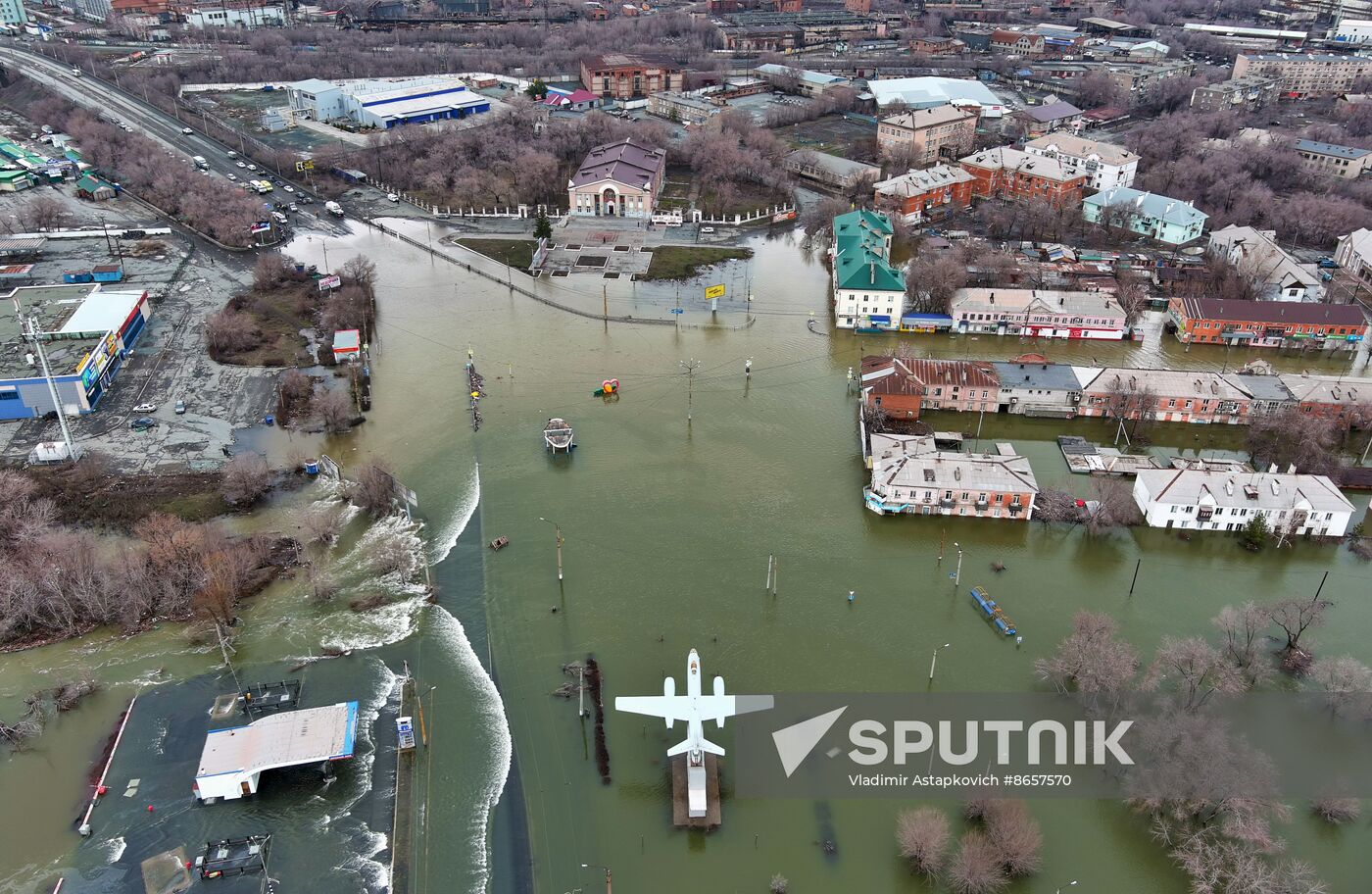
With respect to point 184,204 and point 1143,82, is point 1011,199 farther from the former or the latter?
point 184,204

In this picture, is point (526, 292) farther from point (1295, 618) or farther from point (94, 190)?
point (1295, 618)

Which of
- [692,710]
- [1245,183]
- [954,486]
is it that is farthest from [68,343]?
[1245,183]

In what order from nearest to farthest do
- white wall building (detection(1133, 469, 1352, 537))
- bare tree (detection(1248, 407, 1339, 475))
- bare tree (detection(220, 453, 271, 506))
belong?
1. white wall building (detection(1133, 469, 1352, 537))
2. bare tree (detection(220, 453, 271, 506))
3. bare tree (detection(1248, 407, 1339, 475))

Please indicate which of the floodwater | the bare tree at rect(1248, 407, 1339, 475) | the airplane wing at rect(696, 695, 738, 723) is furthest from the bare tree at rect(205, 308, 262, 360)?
the bare tree at rect(1248, 407, 1339, 475)

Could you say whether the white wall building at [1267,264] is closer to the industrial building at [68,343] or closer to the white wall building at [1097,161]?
the white wall building at [1097,161]

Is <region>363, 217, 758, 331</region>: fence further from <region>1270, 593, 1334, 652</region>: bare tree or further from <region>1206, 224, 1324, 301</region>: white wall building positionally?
<region>1206, 224, 1324, 301</region>: white wall building

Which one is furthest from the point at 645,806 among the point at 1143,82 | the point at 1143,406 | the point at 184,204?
the point at 1143,82

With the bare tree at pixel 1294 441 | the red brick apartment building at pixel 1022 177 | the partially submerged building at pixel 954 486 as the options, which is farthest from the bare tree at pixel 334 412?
the red brick apartment building at pixel 1022 177
